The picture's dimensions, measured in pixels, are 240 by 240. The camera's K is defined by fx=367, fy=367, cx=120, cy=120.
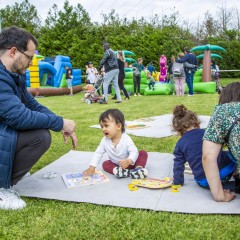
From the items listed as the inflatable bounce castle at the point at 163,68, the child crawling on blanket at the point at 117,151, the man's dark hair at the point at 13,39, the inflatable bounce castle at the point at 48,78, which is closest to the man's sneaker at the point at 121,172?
the child crawling on blanket at the point at 117,151

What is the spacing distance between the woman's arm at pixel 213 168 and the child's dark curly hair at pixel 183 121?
0.57 metres

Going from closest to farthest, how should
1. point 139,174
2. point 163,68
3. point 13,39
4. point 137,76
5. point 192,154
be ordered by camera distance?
point 13,39
point 192,154
point 139,174
point 137,76
point 163,68

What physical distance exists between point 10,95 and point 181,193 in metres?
1.47

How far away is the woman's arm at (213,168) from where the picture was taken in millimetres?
2428

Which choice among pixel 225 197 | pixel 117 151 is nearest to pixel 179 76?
pixel 117 151

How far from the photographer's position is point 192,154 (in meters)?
2.81

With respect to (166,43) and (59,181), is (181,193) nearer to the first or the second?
(59,181)

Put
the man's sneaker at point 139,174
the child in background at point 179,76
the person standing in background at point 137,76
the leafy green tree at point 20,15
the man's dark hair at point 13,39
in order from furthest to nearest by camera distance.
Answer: the leafy green tree at point 20,15, the person standing in background at point 137,76, the child in background at point 179,76, the man's sneaker at point 139,174, the man's dark hair at point 13,39

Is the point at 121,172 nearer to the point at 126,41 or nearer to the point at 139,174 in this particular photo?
the point at 139,174

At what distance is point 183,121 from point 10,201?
1.47 m

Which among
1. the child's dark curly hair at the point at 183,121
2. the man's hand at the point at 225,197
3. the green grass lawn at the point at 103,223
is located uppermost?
the child's dark curly hair at the point at 183,121

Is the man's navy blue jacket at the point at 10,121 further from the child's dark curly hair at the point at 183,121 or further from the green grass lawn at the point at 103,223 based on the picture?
the child's dark curly hair at the point at 183,121

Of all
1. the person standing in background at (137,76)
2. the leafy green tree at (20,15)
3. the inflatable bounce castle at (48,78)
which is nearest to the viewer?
the person standing in background at (137,76)

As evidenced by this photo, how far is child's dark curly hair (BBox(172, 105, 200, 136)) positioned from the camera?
3012 mm
